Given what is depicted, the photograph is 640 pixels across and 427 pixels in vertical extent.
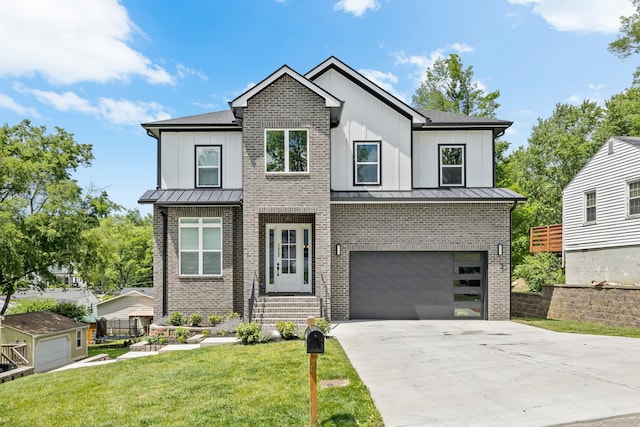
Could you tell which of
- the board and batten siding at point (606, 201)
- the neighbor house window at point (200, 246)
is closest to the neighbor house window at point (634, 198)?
the board and batten siding at point (606, 201)

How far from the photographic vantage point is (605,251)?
61.3 ft

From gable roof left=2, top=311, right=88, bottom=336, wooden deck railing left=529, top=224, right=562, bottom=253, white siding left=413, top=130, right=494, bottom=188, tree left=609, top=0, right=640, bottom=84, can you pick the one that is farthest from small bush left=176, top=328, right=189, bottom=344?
tree left=609, top=0, right=640, bottom=84

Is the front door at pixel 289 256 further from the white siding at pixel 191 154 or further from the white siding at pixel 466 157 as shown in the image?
the white siding at pixel 466 157

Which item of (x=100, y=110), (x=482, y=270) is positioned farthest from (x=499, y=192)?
(x=100, y=110)

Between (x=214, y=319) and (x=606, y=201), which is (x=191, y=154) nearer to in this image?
(x=214, y=319)

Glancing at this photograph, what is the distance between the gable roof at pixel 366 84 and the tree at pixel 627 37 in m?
20.5

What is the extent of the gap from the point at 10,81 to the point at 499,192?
2825 cm

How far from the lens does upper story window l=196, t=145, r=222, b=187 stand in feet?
52.2

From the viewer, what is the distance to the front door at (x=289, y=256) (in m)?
15.7

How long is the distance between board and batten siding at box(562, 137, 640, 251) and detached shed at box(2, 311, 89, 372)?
2334 centimetres

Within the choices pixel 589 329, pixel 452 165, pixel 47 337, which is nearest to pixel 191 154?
pixel 452 165

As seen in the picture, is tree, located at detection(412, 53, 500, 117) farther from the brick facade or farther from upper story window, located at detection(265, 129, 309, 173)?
upper story window, located at detection(265, 129, 309, 173)

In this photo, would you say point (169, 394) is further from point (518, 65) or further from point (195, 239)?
point (518, 65)

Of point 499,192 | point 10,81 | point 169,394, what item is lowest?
point 169,394
